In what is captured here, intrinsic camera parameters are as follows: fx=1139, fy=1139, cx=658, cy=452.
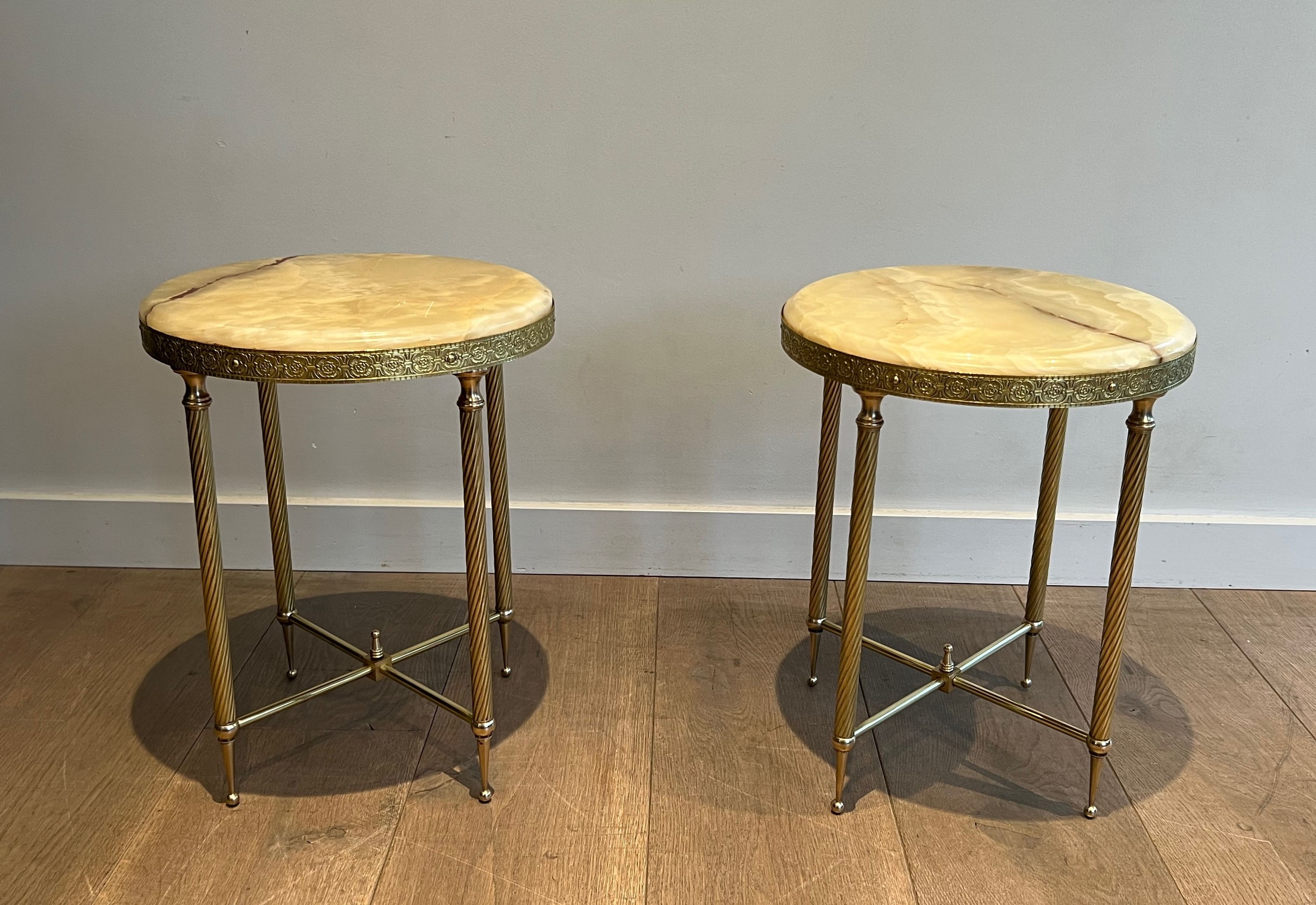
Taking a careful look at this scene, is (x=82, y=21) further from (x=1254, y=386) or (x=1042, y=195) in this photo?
(x=1254, y=386)

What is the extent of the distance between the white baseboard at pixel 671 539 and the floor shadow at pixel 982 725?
0.62ft

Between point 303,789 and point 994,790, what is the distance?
3.66 feet

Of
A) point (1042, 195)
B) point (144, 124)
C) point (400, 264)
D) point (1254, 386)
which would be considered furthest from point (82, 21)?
point (1254, 386)

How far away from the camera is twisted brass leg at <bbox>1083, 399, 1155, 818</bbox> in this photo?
62.5 inches

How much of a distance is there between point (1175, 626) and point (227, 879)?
6.10 feet

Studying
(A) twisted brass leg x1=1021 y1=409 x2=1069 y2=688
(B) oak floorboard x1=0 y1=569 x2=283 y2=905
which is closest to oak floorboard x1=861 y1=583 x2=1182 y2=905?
(A) twisted brass leg x1=1021 y1=409 x2=1069 y2=688

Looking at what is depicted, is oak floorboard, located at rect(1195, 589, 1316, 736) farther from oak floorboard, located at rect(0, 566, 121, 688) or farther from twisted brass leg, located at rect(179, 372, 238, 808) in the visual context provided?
oak floorboard, located at rect(0, 566, 121, 688)

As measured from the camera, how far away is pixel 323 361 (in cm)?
147

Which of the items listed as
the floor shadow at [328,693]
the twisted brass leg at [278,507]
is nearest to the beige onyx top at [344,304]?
the twisted brass leg at [278,507]

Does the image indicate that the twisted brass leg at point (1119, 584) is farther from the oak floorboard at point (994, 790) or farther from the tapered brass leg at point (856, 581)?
the tapered brass leg at point (856, 581)

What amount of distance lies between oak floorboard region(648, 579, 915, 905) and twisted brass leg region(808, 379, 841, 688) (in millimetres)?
126

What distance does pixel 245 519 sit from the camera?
2518 millimetres

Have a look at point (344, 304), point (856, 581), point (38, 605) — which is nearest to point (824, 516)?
point (856, 581)

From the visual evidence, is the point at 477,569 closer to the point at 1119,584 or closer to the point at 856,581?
the point at 856,581
